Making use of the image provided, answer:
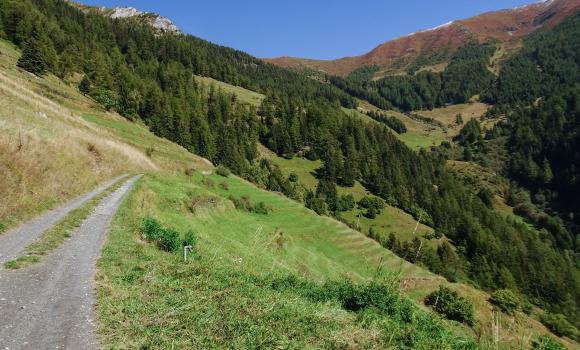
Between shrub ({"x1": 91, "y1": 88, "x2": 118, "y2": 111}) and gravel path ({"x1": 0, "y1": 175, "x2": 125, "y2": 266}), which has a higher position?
shrub ({"x1": 91, "y1": 88, "x2": 118, "y2": 111})

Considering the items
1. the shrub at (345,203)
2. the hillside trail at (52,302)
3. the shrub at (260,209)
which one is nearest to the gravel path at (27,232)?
the hillside trail at (52,302)

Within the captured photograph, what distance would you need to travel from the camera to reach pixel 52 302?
9016 millimetres

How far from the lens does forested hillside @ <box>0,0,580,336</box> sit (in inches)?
4301

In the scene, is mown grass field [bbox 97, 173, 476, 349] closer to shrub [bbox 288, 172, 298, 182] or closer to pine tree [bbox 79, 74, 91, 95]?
pine tree [bbox 79, 74, 91, 95]

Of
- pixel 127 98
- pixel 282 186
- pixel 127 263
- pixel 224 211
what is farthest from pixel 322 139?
pixel 127 263

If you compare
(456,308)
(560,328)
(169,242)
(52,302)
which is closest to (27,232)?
(169,242)

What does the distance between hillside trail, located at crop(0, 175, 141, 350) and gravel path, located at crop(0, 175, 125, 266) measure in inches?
41.8

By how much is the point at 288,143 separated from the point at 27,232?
152362 millimetres

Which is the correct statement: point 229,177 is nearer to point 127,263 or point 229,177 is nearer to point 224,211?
point 224,211

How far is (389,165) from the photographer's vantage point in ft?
570

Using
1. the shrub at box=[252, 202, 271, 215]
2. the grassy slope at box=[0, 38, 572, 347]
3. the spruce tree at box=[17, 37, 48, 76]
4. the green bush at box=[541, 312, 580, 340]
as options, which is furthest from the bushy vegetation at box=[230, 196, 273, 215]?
the green bush at box=[541, 312, 580, 340]

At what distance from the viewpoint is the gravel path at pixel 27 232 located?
489 inches

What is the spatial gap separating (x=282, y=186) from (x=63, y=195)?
3982 inches

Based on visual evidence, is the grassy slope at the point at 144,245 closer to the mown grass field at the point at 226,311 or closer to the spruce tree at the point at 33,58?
the mown grass field at the point at 226,311
